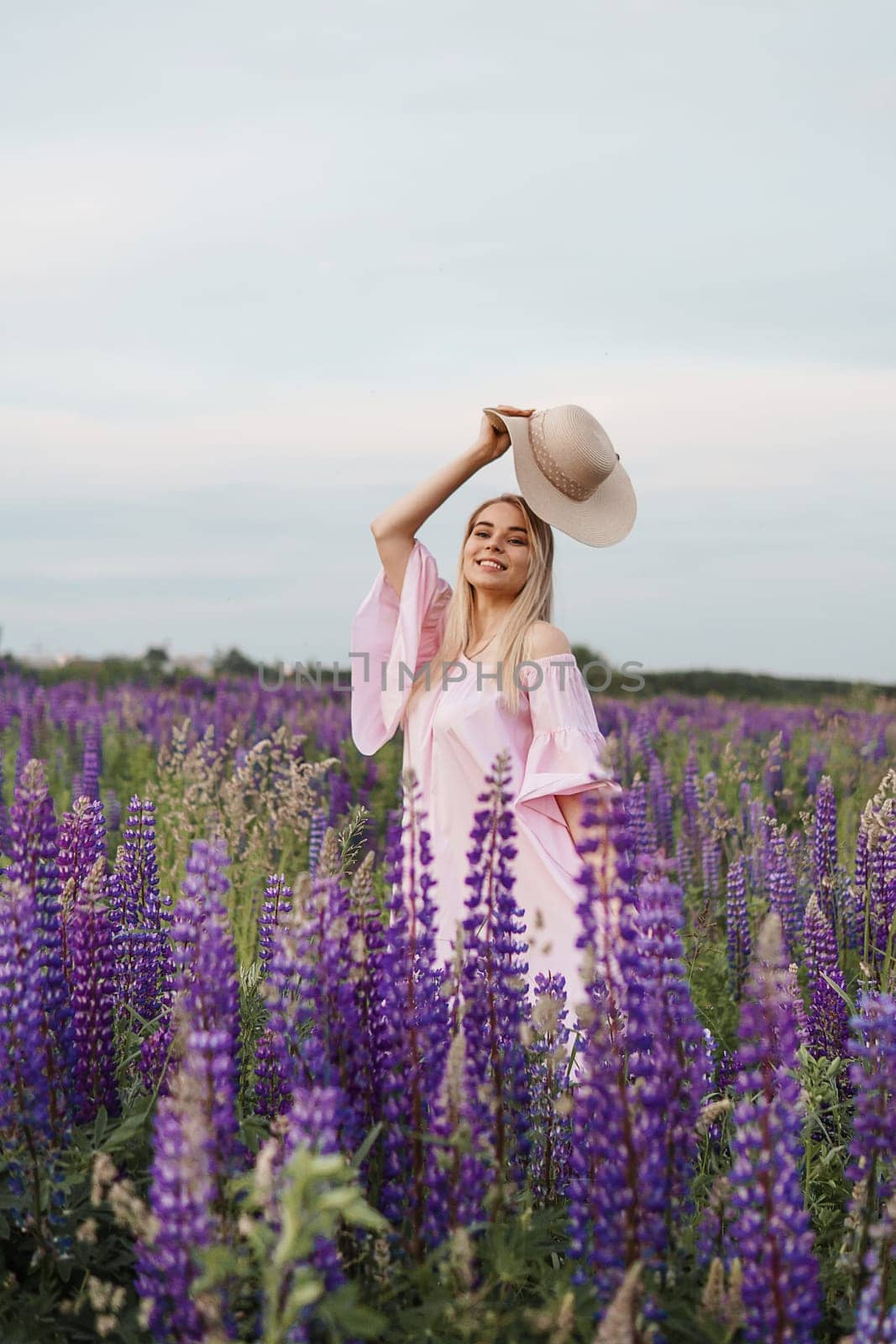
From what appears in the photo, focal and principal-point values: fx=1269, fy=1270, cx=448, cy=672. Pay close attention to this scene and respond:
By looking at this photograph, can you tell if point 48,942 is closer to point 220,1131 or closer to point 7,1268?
point 7,1268

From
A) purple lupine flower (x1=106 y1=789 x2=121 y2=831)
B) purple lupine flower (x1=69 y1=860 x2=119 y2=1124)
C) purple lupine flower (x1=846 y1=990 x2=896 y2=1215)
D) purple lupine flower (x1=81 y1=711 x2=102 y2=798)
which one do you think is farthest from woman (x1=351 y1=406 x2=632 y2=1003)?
purple lupine flower (x1=106 y1=789 x2=121 y2=831)

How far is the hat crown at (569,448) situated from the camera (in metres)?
5.40

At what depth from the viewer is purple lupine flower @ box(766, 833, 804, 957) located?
591cm

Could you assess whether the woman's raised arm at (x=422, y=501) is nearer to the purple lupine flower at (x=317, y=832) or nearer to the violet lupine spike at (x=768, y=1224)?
the purple lupine flower at (x=317, y=832)

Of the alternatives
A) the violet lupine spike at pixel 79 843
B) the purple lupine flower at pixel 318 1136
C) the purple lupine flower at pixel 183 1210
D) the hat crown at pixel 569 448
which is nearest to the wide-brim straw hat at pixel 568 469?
the hat crown at pixel 569 448

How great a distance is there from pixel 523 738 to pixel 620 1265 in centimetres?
318

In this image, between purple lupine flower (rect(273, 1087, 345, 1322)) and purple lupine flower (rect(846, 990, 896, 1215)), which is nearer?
purple lupine flower (rect(273, 1087, 345, 1322))

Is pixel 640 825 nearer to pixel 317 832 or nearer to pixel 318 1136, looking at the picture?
pixel 317 832

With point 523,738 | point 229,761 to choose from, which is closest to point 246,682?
point 229,761

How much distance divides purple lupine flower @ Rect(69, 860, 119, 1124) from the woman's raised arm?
275cm

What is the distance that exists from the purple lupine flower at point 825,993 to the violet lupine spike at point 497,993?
1.91m

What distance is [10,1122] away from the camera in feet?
9.13

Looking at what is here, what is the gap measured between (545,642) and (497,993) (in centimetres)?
264

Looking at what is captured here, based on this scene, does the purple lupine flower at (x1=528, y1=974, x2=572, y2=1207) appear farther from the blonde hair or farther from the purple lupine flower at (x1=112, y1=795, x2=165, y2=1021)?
the blonde hair
